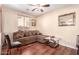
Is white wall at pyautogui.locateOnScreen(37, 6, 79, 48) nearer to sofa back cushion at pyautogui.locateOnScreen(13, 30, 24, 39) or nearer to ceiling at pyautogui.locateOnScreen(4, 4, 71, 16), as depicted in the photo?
ceiling at pyautogui.locateOnScreen(4, 4, 71, 16)

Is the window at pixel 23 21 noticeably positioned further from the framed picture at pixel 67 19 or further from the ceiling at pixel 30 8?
the framed picture at pixel 67 19

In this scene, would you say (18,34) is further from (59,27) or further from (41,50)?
(59,27)

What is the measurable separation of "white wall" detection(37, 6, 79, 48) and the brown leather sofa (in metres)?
0.10

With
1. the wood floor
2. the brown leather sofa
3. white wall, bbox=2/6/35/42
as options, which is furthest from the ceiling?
the wood floor

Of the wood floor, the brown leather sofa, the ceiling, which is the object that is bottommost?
the wood floor

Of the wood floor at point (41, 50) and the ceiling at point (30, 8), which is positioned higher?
the ceiling at point (30, 8)

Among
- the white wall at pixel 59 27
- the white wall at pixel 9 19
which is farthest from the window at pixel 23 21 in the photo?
the white wall at pixel 59 27

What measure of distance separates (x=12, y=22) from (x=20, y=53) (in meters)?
0.56

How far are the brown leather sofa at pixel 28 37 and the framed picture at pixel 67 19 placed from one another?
1.37ft

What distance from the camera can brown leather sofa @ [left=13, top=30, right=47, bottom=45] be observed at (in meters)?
1.70

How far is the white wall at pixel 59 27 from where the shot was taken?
5.39ft

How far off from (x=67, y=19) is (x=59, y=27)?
7.6 inches
